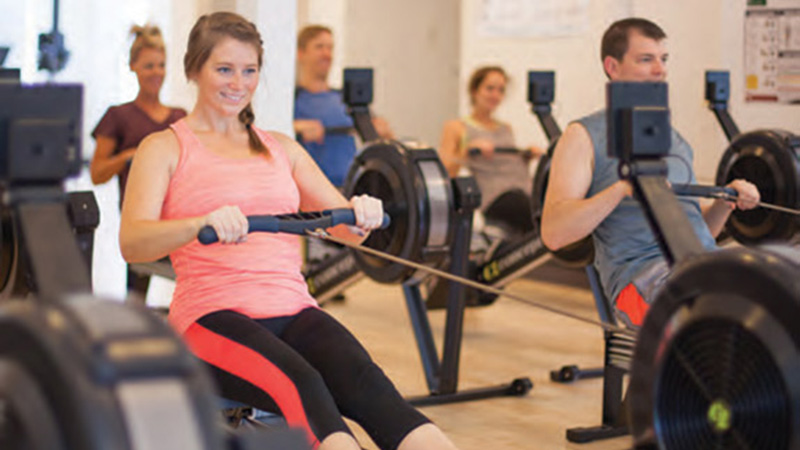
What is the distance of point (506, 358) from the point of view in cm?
492

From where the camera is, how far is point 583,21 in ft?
22.2

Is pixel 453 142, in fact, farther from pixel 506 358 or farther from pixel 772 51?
pixel 772 51

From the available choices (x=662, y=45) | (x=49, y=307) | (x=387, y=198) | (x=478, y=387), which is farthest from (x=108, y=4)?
(x=49, y=307)

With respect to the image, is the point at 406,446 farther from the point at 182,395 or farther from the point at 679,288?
the point at 182,395

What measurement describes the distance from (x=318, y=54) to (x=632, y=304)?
295 cm

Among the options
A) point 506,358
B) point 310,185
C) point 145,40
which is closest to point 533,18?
point 506,358

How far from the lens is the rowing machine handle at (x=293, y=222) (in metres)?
2.31

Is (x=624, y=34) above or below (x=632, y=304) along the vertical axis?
above

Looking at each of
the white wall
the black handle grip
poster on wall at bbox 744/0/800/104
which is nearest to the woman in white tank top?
the black handle grip

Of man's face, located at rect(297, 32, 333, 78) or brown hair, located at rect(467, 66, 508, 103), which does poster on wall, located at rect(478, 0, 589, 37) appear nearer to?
brown hair, located at rect(467, 66, 508, 103)

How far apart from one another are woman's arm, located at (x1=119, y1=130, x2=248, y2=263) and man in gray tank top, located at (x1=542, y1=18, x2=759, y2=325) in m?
1.02

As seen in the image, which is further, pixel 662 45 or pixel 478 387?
pixel 478 387

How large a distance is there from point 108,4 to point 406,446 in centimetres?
305

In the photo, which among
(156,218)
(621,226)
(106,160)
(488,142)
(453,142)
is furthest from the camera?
(453,142)
